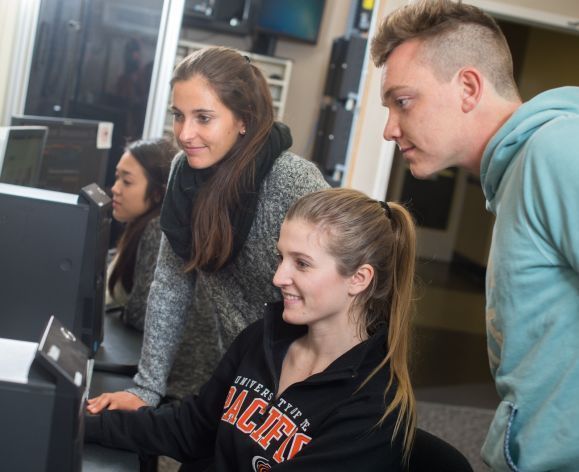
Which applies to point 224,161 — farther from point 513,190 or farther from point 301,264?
point 513,190

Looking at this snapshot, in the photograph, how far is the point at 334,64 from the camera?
599 cm

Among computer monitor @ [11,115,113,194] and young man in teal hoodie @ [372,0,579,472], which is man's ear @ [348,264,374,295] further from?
computer monitor @ [11,115,113,194]

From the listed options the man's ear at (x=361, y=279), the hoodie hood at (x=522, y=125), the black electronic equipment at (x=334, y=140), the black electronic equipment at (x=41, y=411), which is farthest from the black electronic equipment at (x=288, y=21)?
the black electronic equipment at (x=41, y=411)

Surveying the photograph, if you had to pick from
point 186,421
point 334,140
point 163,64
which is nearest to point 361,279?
point 186,421

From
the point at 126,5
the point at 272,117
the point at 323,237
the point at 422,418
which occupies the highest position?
the point at 126,5

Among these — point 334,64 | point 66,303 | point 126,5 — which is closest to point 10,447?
Answer: point 66,303

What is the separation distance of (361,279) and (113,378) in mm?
622

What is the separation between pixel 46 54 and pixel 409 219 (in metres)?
1.52

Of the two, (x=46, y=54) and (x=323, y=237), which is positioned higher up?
(x=46, y=54)

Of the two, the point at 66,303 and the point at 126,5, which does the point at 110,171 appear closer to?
the point at 126,5

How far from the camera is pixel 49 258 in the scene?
137cm

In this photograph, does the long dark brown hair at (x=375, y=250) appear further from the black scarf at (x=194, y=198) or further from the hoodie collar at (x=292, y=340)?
the black scarf at (x=194, y=198)

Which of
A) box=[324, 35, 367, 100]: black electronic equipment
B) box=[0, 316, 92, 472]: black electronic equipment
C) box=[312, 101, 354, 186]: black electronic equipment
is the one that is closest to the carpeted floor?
box=[312, 101, 354, 186]: black electronic equipment

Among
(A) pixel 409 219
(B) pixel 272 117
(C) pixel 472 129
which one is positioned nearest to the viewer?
(C) pixel 472 129
